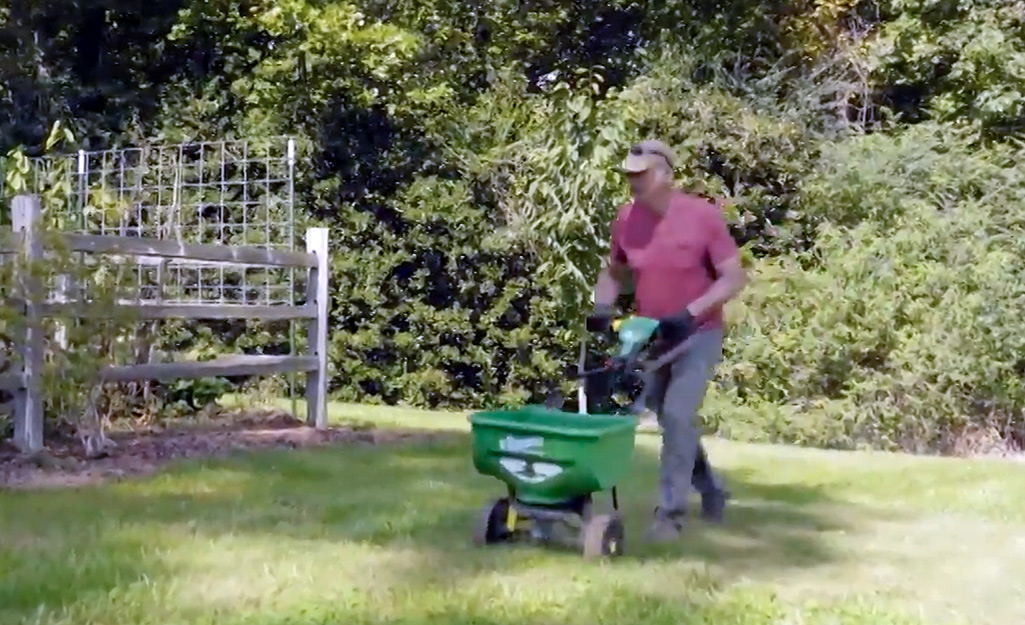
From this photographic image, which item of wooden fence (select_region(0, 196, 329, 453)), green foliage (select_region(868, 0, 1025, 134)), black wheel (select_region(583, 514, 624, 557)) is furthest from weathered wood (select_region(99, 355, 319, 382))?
green foliage (select_region(868, 0, 1025, 134))

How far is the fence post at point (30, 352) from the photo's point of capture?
6590 millimetres

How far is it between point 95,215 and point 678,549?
318 inches

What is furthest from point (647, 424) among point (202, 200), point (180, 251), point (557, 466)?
point (557, 466)

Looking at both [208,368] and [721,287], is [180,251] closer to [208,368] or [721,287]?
[208,368]

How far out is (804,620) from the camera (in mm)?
3561

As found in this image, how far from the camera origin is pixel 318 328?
889 centimetres

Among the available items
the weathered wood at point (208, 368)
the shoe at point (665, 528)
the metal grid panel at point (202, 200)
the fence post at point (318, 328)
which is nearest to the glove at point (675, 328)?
the shoe at point (665, 528)

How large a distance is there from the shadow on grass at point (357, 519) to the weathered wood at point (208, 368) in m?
0.78

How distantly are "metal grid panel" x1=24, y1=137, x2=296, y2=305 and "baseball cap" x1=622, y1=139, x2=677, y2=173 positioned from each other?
652 cm

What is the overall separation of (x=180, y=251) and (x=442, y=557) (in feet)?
12.3

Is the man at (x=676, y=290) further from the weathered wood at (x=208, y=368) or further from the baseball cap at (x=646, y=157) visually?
the weathered wood at (x=208, y=368)

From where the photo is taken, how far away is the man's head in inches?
195

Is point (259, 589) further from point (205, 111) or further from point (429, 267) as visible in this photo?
point (205, 111)

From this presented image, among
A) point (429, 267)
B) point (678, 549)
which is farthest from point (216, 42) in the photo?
point (678, 549)
